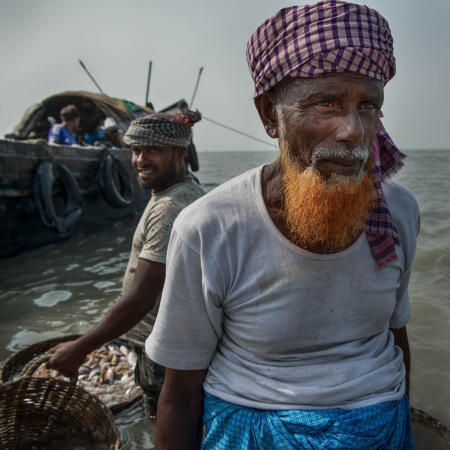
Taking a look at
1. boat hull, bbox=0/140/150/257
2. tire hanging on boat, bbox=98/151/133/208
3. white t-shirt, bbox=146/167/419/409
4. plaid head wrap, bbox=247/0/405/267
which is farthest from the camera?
tire hanging on boat, bbox=98/151/133/208

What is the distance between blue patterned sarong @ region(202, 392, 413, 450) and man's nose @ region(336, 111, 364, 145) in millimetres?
840

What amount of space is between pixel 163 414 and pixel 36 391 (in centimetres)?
131

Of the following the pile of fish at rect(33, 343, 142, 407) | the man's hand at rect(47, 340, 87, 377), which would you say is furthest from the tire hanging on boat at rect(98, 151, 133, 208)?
the man's hand at rect(47, 340, 87, 377)

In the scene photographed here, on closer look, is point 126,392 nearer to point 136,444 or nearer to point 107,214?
point 136,444

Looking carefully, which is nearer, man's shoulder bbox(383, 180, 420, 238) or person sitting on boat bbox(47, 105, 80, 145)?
man's shoulder bbox(383, 180, 420, 238)

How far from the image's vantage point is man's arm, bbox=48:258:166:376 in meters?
2.38

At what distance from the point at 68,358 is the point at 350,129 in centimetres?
201

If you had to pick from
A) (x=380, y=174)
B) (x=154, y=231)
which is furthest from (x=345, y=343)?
(x=154, y=231)

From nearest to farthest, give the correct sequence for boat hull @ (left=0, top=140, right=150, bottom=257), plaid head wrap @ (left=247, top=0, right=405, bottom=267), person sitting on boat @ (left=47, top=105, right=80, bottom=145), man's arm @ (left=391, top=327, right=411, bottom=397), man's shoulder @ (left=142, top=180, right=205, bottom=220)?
plaid head wrap @ (left=247, top=0, right=405, bottom=267), man's arm @ (left=391, top=327, right=411, bottom=397), man's shoulder @ (left=142, top=180, right=205, bottom=220), boat hull @ (left=0, top=140, right=150, bottom=257), person sitting on boat @ (left=47, top=105, right=80, bottom=145)

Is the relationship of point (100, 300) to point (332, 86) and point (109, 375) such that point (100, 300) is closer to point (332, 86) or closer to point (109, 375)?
point (109, 375)

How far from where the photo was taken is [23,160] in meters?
7.30

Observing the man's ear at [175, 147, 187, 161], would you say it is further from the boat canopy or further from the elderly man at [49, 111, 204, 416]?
the boat canopy

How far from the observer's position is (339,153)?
130cm

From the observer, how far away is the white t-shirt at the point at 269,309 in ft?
4.51
